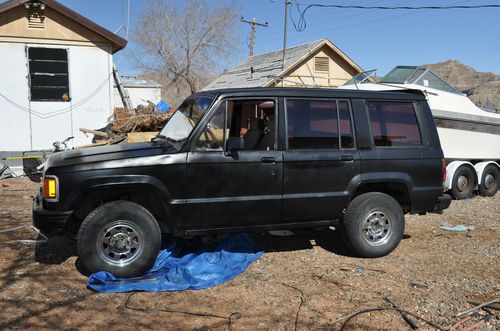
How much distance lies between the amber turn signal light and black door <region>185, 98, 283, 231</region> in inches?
52.2

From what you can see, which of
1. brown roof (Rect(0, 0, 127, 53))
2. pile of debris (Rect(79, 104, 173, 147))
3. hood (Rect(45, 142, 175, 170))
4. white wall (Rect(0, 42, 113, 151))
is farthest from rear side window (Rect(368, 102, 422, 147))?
white wall (Rect(0, 42, 113, 151))

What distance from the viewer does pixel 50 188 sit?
4.58m

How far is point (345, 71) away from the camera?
2525cm

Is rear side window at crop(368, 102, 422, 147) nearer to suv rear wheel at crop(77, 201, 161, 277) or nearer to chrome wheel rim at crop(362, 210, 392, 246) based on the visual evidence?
chrome wheel rim at crop(362, 210, 392, 246)

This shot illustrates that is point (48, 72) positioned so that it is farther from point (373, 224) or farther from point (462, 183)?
point (462, 183)

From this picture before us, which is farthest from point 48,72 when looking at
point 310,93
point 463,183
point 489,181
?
point 489,181

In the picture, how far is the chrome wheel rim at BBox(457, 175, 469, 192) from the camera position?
10039mm

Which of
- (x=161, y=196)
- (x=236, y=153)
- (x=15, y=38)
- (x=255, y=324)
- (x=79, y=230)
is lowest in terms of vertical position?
(x=255, y=324)

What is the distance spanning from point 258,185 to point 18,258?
299 centimetres

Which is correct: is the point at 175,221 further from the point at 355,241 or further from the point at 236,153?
the point at 355,241

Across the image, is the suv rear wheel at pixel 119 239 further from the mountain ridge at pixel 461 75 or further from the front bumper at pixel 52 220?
the mountain ridge at pixel 461 75

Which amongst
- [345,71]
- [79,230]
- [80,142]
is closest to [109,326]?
[79,230]

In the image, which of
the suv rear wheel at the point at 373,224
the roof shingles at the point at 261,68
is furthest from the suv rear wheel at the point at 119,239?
the roof shingles at the point at 261,68

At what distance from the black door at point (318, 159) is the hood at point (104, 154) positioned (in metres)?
1.41
